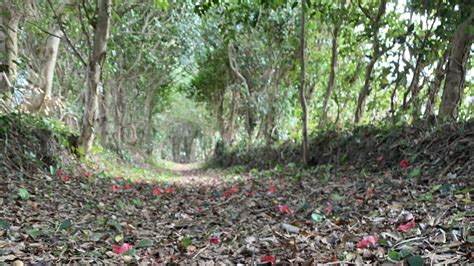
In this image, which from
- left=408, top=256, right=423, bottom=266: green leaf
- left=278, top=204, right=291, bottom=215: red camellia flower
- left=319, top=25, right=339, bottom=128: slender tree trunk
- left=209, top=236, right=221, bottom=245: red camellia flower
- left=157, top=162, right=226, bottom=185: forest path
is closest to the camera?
left=408, top=256, right=423, bottom=266: green leaf

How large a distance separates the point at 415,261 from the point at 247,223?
1839 mm

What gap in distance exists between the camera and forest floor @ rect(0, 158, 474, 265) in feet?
7.69

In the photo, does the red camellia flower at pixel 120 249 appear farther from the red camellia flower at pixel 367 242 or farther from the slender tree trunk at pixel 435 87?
the slender tree trunk at pixel 435 87

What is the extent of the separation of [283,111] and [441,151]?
8.41m

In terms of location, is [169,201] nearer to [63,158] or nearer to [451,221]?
[63,158]

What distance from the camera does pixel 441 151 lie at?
473 centimetres

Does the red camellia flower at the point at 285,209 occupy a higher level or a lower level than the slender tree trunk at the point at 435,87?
lower

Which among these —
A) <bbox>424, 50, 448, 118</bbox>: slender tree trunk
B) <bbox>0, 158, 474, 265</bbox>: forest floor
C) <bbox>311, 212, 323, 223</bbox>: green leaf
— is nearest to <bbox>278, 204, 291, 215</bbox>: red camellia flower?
<bbox>0, 158, 474, 265</bbox>: forest floor

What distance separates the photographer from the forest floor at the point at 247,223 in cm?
234

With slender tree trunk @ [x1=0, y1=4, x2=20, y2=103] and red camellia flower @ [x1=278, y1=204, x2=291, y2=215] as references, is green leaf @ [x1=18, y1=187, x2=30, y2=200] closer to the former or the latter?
red camellia flower @ [x1=278, y1=204, x2=291, y2=215]

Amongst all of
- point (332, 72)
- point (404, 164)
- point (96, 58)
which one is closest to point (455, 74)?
point (404, 164)

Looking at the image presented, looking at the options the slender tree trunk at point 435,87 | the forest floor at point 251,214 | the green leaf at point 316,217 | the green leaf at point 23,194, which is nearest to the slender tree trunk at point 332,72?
the slender tree trunk at point 435,87

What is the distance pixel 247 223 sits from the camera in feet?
11.9

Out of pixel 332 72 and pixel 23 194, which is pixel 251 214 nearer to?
pixel 23 194
